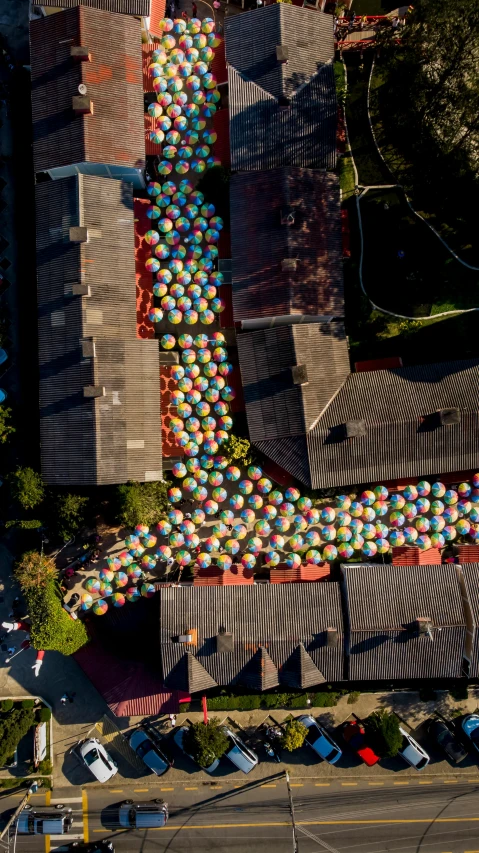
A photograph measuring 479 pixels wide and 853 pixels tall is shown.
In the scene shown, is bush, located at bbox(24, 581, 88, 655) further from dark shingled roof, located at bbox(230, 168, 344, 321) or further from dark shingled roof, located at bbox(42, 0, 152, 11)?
dark shingled roof, located at bbox(42, 0, 152, 11)

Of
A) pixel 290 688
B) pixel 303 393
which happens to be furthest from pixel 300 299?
pixel 290 688

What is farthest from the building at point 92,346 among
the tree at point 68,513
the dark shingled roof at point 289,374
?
the dark shingled roof at point 289,374

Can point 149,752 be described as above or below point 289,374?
below

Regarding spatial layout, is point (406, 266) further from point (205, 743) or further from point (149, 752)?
point (149, 752)

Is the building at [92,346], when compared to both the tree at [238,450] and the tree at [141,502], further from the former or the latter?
the tree at [238,450]

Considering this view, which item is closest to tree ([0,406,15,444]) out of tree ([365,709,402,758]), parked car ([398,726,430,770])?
tree ([365,709,402,758])

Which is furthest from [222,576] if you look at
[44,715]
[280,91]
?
[280,91]

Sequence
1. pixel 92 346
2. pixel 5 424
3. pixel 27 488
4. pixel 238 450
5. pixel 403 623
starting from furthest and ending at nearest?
pixel 5 424, pixel 238 450, pixel 27 488, pixel 403 623, pixel 92 346
